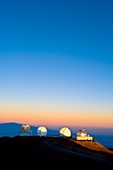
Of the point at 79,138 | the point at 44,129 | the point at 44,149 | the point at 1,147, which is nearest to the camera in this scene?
the point at 44,149

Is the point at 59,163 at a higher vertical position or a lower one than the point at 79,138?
lower

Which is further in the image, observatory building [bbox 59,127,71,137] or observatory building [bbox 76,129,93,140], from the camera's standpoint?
observatory building [bbox 59,127,71,137]

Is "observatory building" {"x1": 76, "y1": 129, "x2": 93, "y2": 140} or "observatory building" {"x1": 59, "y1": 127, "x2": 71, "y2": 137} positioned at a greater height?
"observatory building" {"x1": 59, "y1": 127, "x2": 71, "y2": 137}

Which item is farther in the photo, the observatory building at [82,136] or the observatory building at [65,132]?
the observatory building at [65,132]

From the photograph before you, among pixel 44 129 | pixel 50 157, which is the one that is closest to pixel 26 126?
pixel 44 129

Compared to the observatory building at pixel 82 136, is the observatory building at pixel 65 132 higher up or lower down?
higher up

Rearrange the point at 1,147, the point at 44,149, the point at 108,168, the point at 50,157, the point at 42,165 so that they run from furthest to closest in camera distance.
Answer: the point at 1,147, the point at 44,149, the point at 50,157, the point at 42,165, the point at 108,168

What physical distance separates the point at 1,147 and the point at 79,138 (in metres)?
20.7

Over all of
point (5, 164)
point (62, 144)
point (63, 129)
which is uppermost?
point (63, 129)

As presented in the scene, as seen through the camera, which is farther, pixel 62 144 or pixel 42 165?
pixel 62 144

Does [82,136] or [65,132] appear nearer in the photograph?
[82,136]

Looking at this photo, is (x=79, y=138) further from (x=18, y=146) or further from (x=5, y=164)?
(x=5, y=164)

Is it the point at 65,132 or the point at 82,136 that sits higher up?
the point at 65,132

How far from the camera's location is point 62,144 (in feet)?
203
